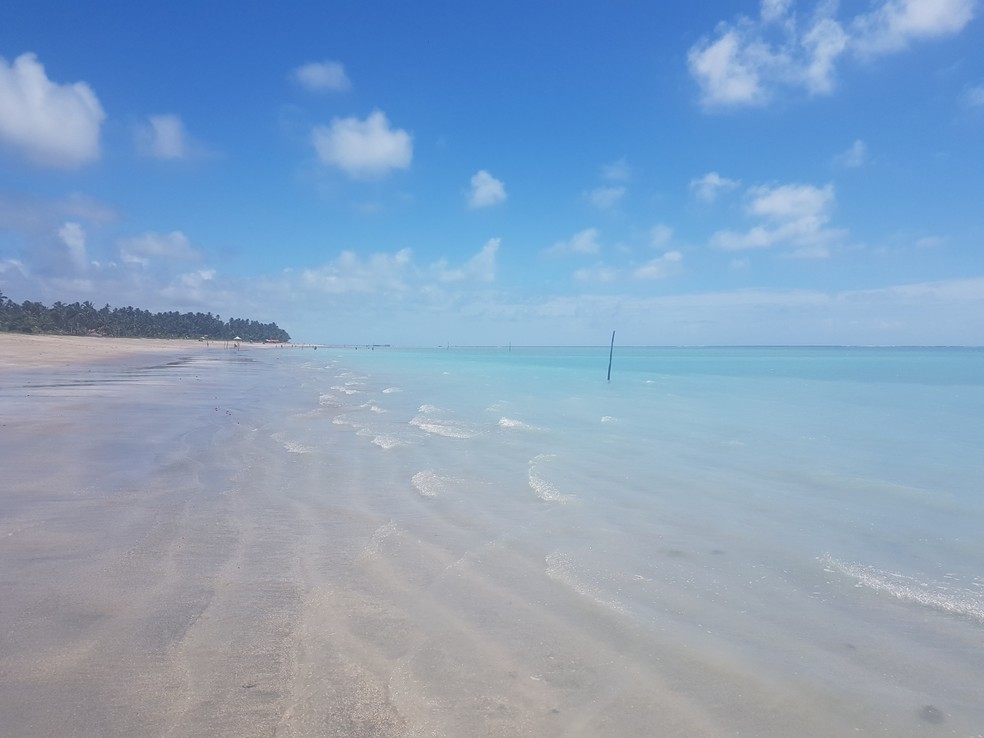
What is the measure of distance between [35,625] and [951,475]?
50.0ft

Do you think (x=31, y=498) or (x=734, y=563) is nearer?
(x=734, y=563)

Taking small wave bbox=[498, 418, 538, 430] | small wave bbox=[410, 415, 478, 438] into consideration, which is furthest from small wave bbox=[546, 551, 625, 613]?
small wave bbox=[498, 418, 538, 430]

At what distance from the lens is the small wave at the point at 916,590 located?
536 centimetres

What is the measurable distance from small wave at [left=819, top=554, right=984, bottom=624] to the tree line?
116 meters

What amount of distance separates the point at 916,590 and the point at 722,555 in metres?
1.91

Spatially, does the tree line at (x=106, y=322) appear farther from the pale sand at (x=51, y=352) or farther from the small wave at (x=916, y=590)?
the small wave at (x=916, y=590)

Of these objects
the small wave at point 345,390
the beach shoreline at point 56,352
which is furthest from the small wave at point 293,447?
the beach shoreline at point 56,352

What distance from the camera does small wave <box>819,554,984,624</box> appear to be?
5.36 metres

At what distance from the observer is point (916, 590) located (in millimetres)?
5742

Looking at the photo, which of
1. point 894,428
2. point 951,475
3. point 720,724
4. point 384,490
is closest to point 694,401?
point 894,428

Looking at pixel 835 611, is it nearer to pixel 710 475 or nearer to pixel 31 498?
pixel 710 475

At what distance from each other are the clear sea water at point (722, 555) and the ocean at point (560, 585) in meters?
0.03

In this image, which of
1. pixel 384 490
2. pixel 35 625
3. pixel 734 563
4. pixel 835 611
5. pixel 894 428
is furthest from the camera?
pixel 894 428

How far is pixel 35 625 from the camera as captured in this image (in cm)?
429
